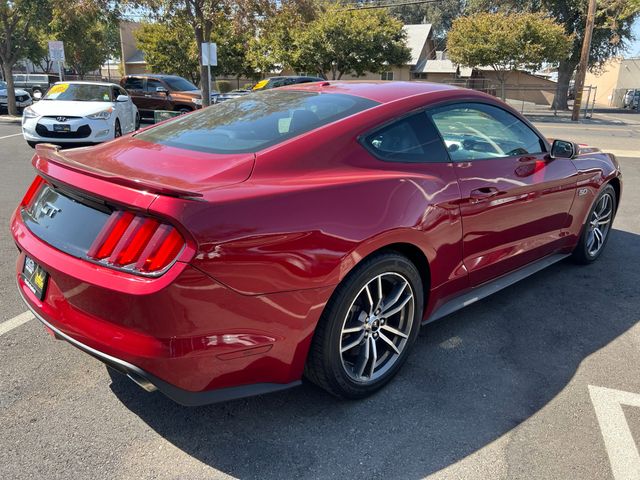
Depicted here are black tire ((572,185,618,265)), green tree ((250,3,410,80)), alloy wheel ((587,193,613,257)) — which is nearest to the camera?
black tire ((572,185,618,265))

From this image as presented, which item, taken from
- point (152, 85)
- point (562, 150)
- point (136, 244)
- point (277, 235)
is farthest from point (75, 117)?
point (277, 235)

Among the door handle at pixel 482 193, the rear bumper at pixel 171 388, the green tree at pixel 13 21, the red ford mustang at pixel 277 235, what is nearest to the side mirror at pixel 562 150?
the red ford mustang at pixel 277 235

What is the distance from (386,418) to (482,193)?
56.6 inches

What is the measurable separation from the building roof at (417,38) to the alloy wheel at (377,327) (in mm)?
43950

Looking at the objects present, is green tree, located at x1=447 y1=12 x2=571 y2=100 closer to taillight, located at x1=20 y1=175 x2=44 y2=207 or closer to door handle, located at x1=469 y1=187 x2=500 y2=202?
door handle, located at x1=469 y1=187 x2=500 y2=202

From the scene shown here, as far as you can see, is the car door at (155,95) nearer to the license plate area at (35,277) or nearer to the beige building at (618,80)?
the license plate area at (35,277)

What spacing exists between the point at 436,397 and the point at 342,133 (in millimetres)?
1479

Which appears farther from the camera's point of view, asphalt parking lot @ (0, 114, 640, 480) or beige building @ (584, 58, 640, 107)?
beige building @ (584, 58, 640, 107)

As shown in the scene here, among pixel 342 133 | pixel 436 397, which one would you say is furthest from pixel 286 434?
pixel 342 133

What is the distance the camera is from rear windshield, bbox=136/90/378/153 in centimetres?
272

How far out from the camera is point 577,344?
3424 millimetres

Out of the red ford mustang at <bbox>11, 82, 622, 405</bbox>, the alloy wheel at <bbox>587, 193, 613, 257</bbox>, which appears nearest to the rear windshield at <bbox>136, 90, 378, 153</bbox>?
the red ford mustang at <bbox>11, 82, 622, 405</bbox>

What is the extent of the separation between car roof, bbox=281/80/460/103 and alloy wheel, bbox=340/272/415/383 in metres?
1.09

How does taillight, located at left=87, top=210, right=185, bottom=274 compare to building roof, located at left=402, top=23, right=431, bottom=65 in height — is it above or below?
below
